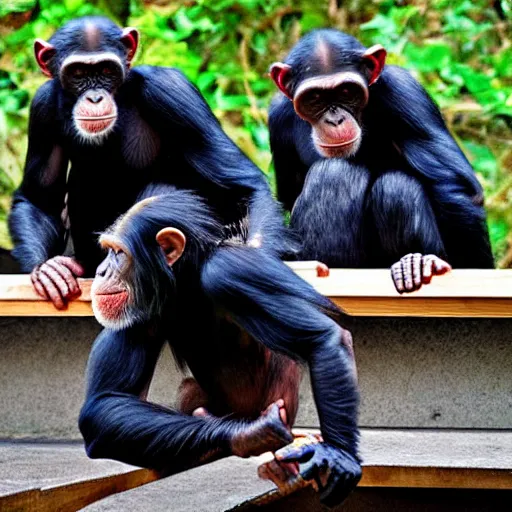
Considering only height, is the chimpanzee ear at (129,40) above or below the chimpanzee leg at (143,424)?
above

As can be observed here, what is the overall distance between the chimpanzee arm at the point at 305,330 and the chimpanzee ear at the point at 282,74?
174 centimetres

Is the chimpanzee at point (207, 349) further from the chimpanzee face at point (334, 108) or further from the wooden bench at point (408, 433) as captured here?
the chimpanzee face at point (334, 108)

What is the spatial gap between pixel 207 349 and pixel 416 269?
3.03 feet

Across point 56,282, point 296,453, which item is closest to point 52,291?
point 56,282

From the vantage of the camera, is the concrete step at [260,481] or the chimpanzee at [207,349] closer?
the chimpanzee at [207,349]

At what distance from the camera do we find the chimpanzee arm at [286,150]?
17.5 feet

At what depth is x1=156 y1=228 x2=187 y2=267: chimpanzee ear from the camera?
364cm

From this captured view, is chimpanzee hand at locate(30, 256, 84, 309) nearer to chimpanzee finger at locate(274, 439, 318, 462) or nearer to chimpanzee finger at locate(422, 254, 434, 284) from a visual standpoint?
chimpanzee finger at locate(422, 254, 434, 284)

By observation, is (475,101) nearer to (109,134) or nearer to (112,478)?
(109,134)

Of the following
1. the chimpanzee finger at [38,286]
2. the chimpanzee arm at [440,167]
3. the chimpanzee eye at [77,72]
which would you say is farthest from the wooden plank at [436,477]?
the chimpanzee eye at [77,72]

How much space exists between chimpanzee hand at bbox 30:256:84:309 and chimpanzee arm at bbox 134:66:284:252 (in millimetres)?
734

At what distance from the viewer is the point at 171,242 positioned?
3658 mm

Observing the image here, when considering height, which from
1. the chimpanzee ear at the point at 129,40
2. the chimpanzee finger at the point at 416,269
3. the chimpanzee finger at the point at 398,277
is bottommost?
the chimpanzee finger at the point at 398,277

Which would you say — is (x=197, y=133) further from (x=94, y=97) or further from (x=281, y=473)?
(x=281, y=473)
